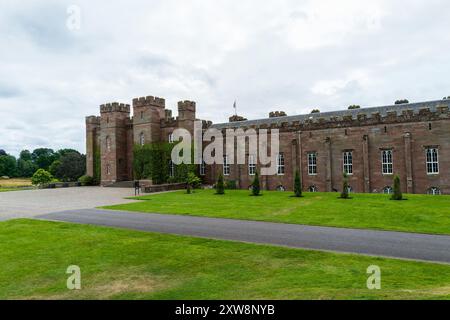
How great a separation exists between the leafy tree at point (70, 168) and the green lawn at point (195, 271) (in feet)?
207

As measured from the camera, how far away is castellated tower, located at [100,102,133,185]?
5131 centimetres

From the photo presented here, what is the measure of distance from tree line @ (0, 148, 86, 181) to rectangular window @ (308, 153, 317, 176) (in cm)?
5324

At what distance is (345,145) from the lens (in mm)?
36719

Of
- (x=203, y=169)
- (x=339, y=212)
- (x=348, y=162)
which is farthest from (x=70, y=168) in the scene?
(x=339, y=212)

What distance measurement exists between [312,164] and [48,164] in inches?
4123

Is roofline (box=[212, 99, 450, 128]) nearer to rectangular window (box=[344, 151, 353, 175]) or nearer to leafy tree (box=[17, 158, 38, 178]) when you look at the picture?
rectangular window (box=[344, 151, 353, 175])

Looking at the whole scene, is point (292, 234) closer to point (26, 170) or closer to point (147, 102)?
point (147, 102)

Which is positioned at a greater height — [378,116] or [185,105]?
[185,105]

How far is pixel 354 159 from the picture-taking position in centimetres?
3619

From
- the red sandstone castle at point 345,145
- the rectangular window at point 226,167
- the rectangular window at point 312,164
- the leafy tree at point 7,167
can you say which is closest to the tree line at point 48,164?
the leafy tree at point 7,167
